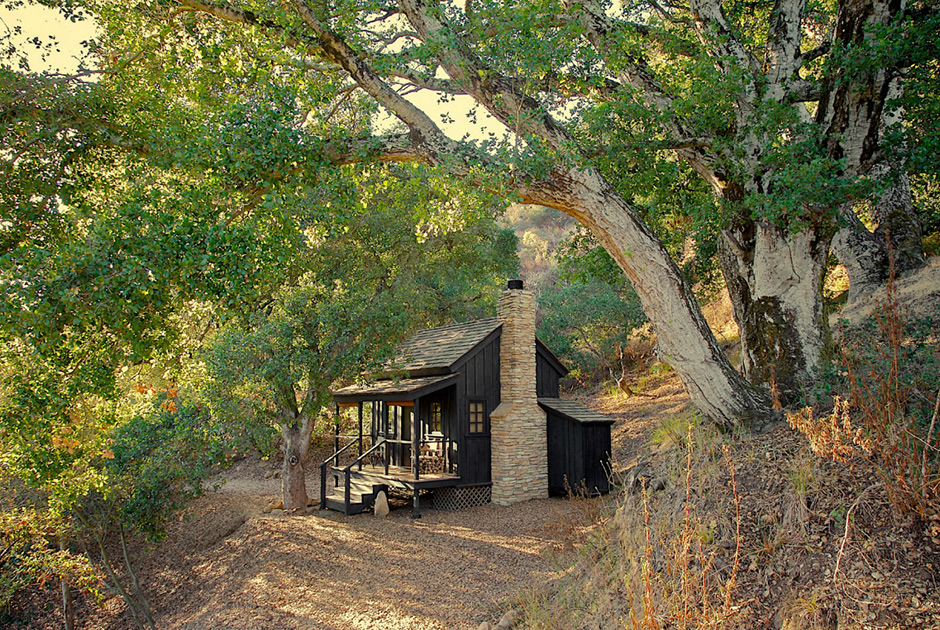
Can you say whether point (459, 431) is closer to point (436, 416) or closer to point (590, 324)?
point (436, 416)

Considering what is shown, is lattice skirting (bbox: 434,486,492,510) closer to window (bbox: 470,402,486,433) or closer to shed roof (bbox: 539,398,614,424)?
window (bbox: 470,402,486,433)

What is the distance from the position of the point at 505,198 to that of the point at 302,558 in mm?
7098

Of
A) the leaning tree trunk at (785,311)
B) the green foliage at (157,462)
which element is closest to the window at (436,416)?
the green foliage at (157,462)

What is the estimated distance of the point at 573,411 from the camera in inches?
540

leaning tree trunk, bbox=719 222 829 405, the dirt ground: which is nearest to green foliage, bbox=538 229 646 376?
the dirt ground

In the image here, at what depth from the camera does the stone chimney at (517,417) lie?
42.9 feet

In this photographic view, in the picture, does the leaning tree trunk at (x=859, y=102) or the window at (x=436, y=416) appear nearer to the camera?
the leaning tree trunk at (x=859, y=102)

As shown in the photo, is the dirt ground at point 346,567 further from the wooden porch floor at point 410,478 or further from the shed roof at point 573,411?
the shed roof at point 573,411

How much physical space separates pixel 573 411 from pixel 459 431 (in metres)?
2.93

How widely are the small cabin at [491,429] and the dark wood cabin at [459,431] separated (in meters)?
0.02

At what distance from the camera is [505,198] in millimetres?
6566

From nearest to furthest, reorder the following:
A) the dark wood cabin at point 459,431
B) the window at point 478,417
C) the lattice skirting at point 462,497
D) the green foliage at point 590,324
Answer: the dark wood cabin at point 459,431, the lattice skirting at point 462,497, the window at point 478,417, the green foliage at point 590,324

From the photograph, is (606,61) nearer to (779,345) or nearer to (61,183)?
(779,345)

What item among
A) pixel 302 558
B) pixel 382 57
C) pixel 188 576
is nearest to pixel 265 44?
pixel 382 57
